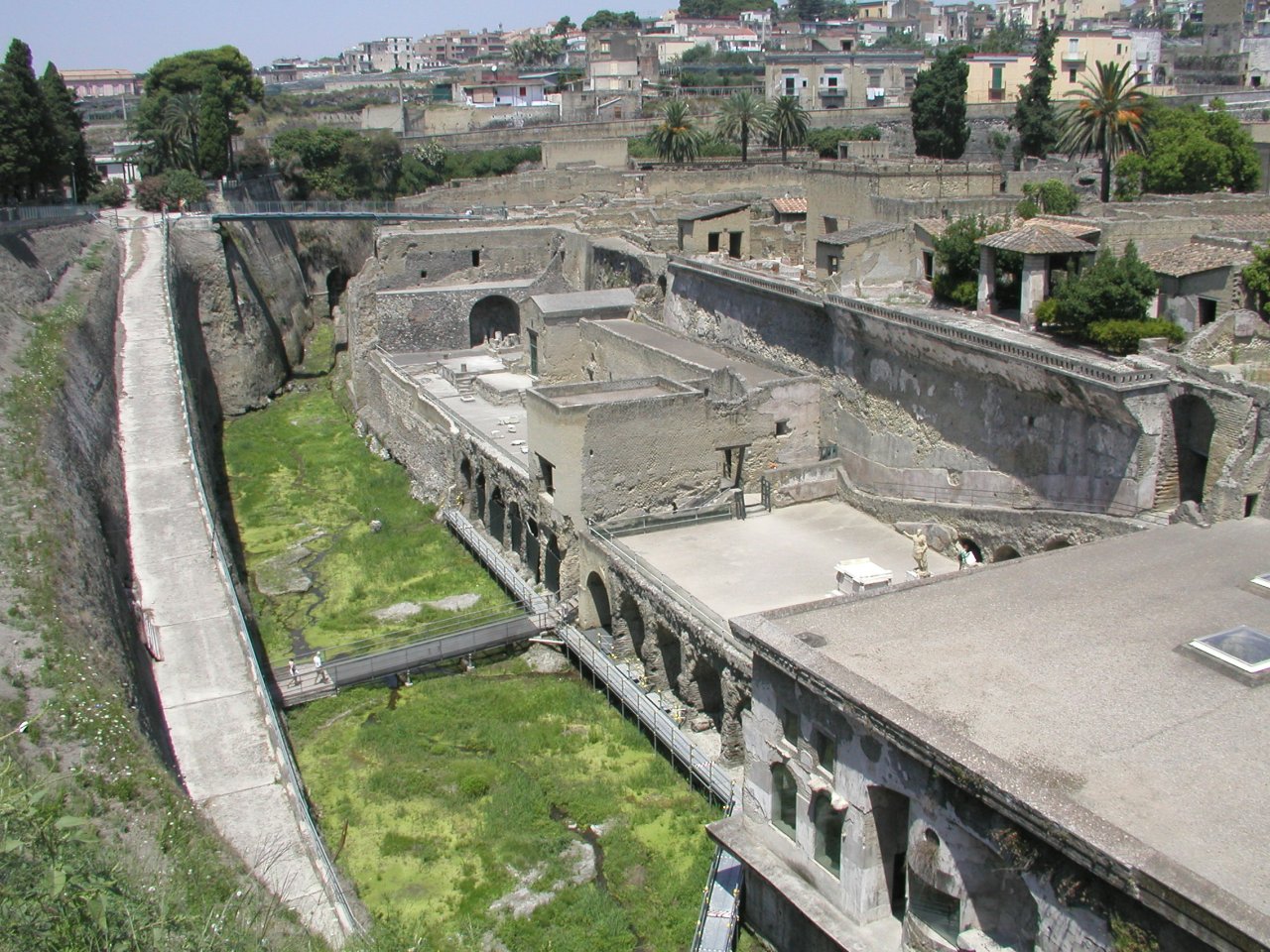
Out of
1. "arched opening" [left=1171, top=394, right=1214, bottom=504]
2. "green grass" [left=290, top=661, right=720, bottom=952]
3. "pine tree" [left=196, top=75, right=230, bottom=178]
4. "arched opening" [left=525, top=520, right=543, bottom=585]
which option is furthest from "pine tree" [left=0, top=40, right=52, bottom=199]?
"arched opening" [left=1171, top=394, right=1214, bottom=504]

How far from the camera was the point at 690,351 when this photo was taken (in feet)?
88.6

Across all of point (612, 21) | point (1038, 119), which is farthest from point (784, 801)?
point (612, 21)

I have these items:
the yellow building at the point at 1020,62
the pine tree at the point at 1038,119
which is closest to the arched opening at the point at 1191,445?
the pine tree at the point at 1038,119

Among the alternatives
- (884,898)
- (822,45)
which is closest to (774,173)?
(884,898)

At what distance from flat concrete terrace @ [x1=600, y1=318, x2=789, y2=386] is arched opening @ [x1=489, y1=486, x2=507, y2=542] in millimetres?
4668

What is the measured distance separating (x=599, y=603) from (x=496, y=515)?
5.71 m

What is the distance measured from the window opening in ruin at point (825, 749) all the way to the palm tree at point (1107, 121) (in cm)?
2091

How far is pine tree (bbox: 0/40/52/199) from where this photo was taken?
38.6 meters

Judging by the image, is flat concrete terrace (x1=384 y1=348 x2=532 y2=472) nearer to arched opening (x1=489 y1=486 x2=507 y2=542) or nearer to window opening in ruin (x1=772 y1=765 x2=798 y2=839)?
arched opening (x1=489 y1=486 x2=507 y2=542)

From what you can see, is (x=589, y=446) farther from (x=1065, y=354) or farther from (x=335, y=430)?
(x=335, y=430)

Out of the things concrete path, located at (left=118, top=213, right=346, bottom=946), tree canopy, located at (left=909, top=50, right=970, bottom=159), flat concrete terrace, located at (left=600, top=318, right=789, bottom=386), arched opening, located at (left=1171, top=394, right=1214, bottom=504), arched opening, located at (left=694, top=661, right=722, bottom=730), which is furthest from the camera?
tree canopy, located at (left=909, top=50, right=970, bottom=159)

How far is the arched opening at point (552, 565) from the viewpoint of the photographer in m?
23.0

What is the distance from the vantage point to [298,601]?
23703 mm

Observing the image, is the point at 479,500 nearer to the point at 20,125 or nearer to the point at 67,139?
the point at 20,125
